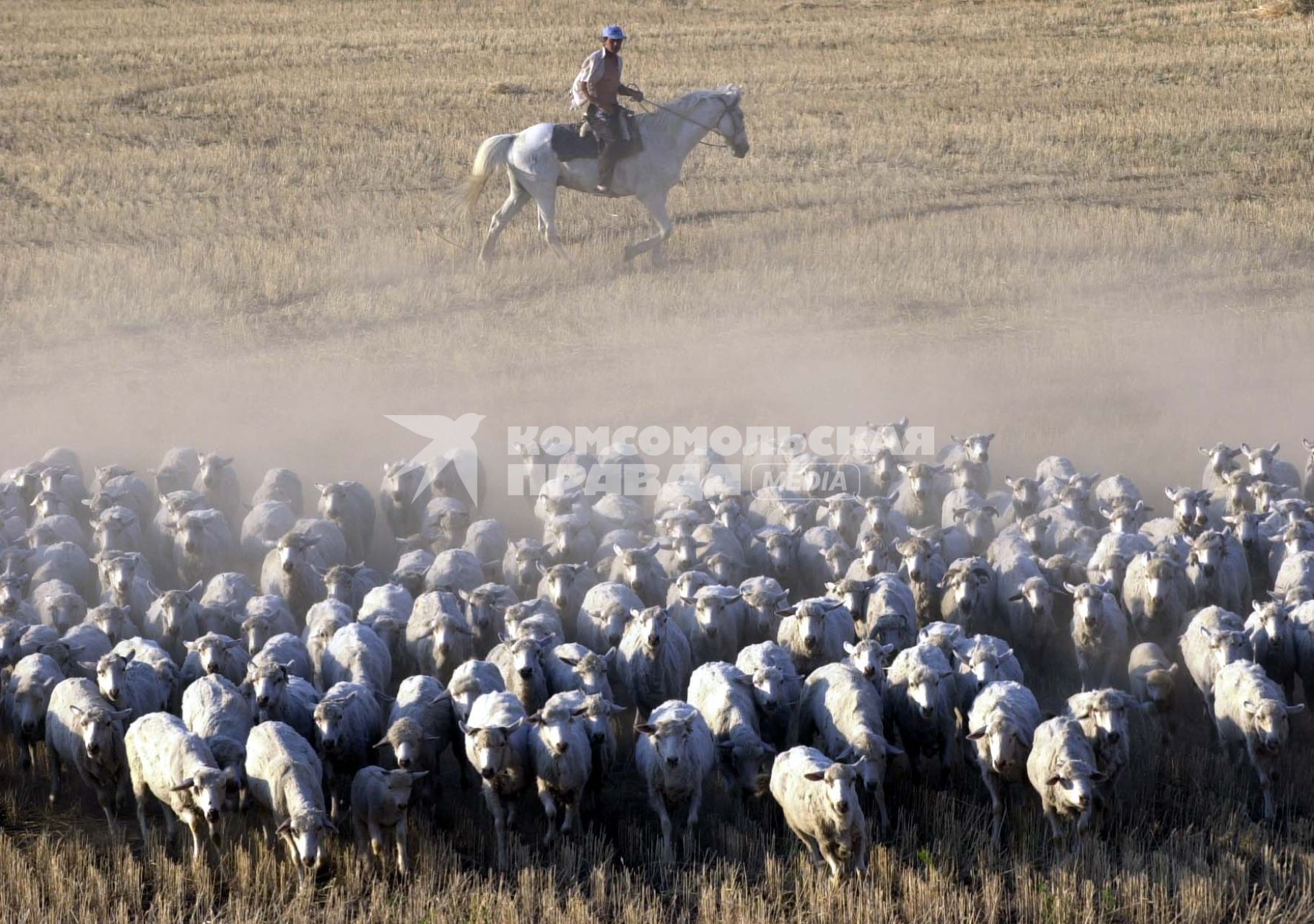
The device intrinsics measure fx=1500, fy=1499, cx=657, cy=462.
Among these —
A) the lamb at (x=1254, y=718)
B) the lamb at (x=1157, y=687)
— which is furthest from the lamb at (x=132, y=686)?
the lamb at (x=1254, y=718)

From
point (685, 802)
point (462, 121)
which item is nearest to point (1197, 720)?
point (685, 802)

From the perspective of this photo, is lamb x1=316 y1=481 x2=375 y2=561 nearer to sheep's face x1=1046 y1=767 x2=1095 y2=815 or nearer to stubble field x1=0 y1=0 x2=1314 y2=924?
stubble field x1=0 y1=0 x2=1314 y2=924

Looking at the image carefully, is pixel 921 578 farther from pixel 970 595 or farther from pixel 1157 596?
pixel 1157 596

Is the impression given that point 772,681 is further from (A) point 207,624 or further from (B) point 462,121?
(B) point 462,121

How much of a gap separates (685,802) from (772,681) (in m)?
1.20

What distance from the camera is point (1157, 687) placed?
1178cm

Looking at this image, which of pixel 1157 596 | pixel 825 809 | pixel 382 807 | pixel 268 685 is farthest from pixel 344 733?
pixel 1157 596

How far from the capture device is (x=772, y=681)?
1117 cm

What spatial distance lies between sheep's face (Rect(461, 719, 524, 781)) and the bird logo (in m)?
6.66

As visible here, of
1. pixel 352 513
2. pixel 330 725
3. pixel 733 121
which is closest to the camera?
pixel 330 725

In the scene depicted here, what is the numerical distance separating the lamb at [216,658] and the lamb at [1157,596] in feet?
25.0

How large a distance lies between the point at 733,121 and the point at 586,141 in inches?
100

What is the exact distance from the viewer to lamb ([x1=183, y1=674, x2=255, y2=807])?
1046 centimetres

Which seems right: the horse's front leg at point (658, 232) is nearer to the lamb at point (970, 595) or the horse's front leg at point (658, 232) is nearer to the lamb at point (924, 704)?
the lamb at point (970, 595)
